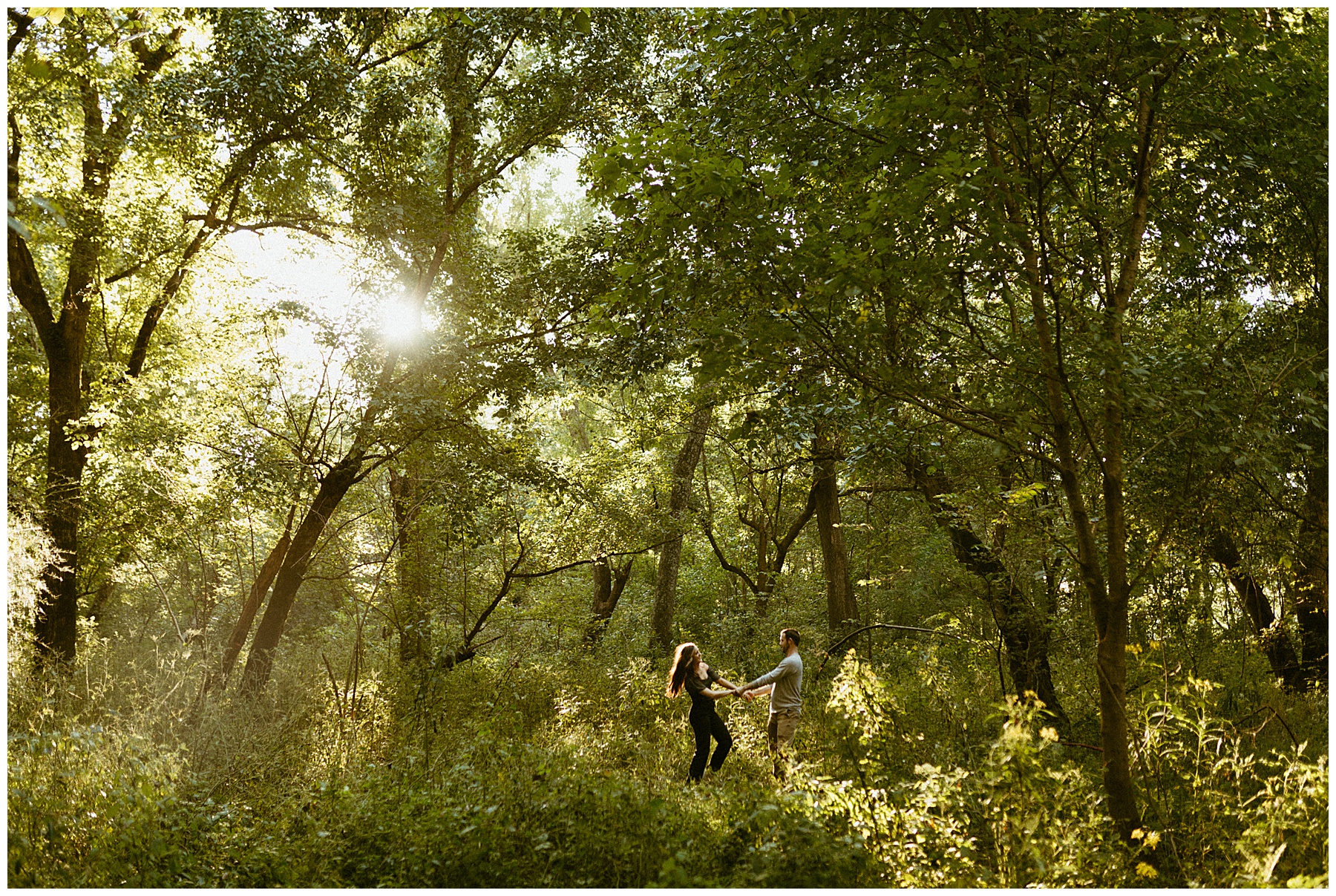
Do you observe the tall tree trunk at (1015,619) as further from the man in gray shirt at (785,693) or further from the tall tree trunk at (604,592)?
the tall tree trunk at (604,592)

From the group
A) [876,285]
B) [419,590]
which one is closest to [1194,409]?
[876,285]

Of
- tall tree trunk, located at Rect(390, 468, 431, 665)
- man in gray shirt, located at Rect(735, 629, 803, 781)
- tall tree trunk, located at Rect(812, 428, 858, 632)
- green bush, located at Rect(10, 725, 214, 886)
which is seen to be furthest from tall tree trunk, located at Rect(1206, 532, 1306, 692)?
green bush, located at Rect(10, 725, 214, 886)

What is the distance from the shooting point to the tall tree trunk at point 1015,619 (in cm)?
914

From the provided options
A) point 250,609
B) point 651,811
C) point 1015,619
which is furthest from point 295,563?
point 1015,619

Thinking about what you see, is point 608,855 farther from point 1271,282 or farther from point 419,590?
point 1271,282

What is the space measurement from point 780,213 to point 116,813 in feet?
20.4

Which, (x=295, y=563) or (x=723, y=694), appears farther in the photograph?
(x=295, y=563)

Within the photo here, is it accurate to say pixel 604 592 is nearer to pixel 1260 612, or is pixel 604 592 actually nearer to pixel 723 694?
pixel 723 694

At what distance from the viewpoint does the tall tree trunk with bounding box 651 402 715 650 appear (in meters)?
15.8

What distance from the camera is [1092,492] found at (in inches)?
271

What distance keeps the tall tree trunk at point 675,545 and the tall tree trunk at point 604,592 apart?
5.89ft

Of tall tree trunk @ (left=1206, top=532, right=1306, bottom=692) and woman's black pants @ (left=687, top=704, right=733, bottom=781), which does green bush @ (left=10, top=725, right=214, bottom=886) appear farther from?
tall tree trunk @ (left=1206, top=532, right=1306, bottom=692)

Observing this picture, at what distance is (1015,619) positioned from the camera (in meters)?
9.24

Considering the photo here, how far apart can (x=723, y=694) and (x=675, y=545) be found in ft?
26.5
